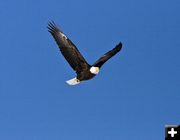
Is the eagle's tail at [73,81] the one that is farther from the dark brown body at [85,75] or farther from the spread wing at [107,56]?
the spread wing at [107,56]

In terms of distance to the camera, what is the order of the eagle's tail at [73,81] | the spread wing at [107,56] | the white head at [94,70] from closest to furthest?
the eagle's tail at [73,81] < the white head at [94,70] < the spread wing at [107,56]

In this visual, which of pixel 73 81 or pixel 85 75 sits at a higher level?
pixel 85 75

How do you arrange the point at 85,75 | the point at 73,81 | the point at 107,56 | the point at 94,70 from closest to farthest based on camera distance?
the point at 73,81 < the point at 94,70 < the point at 85,75 < the point at 107,56

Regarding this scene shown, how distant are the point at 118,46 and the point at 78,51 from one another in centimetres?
116

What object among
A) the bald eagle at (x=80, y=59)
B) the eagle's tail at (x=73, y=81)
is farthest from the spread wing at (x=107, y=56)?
the eagle's tail at (x=73, y=81)

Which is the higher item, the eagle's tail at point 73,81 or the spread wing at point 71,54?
the spread wing at point 71,54

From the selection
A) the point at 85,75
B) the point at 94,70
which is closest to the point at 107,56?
the point at 94,70

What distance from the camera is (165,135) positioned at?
9242 millimetres

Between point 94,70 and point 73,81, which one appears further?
point 94,70

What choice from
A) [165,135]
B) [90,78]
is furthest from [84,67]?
[165,135]

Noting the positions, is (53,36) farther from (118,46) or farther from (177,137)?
(177,137)

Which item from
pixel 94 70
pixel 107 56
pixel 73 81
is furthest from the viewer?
pixel 107 56

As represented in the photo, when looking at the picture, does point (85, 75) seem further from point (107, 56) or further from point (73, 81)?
point (107, 56)

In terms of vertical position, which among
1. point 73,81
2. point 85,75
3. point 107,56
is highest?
point 107,56
